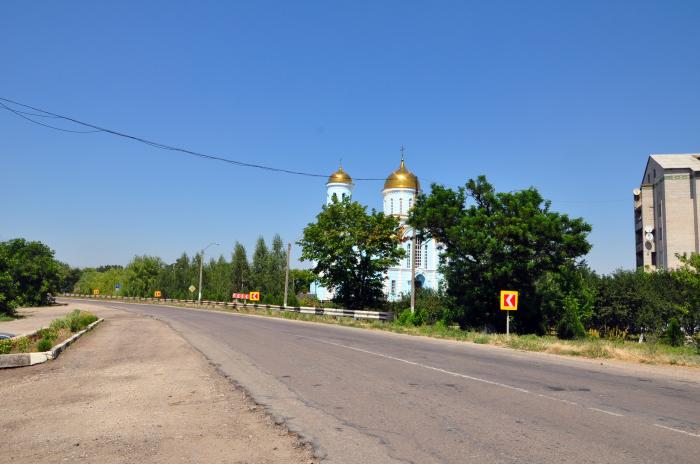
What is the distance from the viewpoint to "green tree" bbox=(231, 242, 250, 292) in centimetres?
8044

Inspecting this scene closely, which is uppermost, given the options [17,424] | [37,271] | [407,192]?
[407,192]

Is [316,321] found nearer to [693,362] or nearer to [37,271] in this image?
[693,362]

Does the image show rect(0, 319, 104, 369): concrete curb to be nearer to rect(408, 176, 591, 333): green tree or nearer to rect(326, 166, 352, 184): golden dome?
rect(408, 176, 591, 333): green tree

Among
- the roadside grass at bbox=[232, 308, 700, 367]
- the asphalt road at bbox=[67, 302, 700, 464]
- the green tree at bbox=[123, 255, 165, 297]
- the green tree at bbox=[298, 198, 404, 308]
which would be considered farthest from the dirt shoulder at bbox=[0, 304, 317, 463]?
the green tree at bbox=[123, 255, 165, 297]

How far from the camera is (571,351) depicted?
20.2 metres

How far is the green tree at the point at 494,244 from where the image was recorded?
31.6 m

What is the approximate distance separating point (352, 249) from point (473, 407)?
3753 centimetres

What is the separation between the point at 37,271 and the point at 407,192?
41.4 metres

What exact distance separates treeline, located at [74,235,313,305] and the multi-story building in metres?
34.9

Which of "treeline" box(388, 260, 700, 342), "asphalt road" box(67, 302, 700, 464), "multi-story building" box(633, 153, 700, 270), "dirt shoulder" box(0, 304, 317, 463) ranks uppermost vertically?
"multi-story building" box(633, 153, 700, 270)

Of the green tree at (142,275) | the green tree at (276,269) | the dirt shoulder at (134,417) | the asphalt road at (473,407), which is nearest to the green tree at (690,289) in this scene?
the asphalt road at (473,407)

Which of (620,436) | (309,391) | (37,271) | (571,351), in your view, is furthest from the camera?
(37,271)

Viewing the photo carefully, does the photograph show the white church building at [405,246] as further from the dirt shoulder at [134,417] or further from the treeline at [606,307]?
the dirt shoulder at [134,417]

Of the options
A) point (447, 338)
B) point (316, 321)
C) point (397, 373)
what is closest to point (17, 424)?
point (397, 373)
